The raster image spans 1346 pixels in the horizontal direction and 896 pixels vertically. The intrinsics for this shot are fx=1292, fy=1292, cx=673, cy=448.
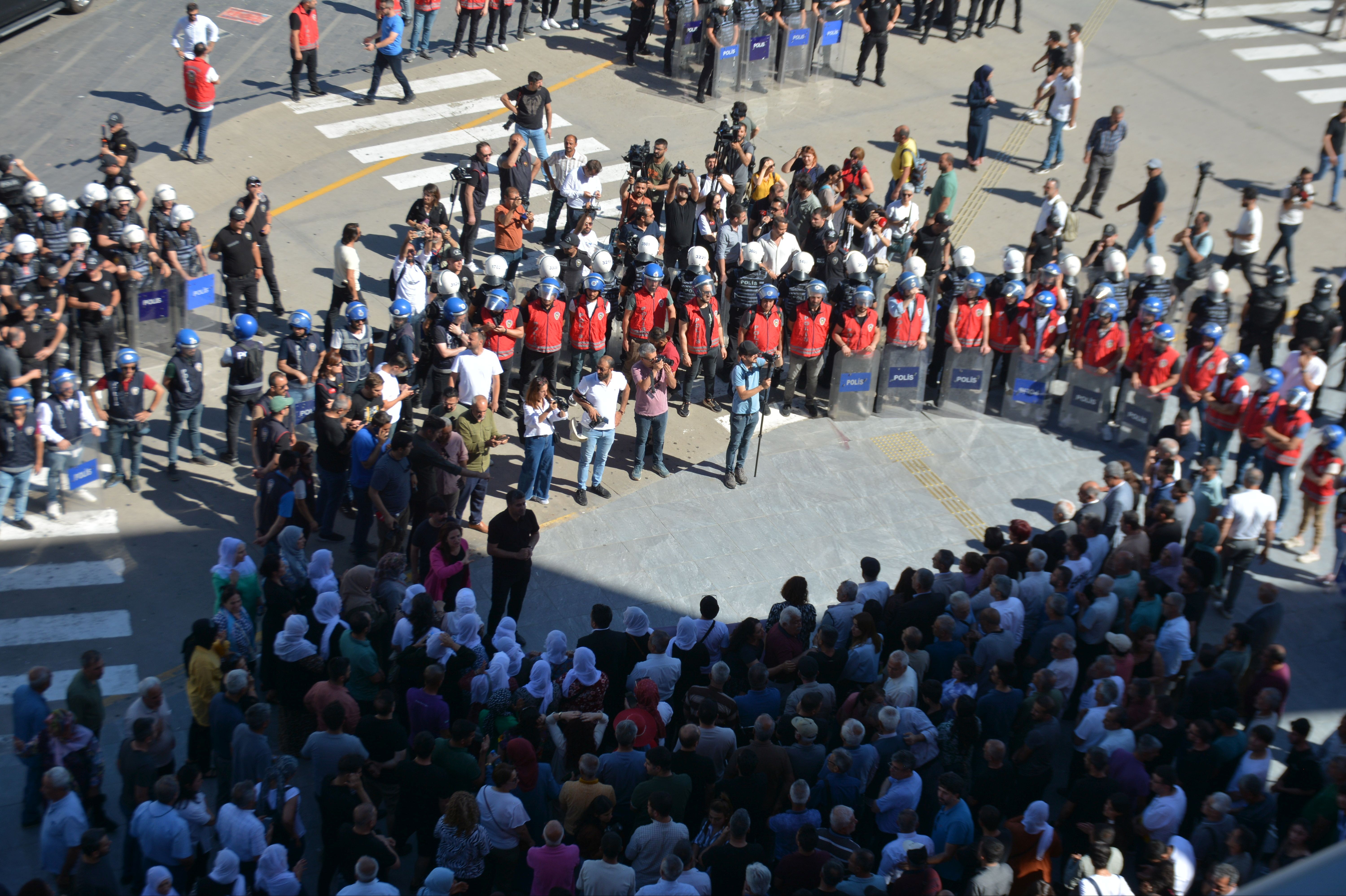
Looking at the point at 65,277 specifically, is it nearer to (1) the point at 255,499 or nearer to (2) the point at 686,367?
(1) the point at 255,499

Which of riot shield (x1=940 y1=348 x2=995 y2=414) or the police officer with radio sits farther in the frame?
riot shield (x1=940 y1=348 x2=995 y2=414)

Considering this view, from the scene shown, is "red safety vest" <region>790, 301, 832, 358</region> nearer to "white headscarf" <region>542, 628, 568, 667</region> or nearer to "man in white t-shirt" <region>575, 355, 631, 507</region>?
"man in white t-shirt" <region>575, 355, 631, 507</region>

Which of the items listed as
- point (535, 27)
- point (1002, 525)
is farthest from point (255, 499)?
point (535, 27)

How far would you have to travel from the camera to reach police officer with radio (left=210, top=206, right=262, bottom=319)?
15359 millimetres

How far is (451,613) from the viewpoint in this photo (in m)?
10.4

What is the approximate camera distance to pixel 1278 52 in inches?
1047

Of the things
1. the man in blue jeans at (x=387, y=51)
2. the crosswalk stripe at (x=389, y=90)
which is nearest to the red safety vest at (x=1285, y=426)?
the man in blue jeans at (x=387, y=51)

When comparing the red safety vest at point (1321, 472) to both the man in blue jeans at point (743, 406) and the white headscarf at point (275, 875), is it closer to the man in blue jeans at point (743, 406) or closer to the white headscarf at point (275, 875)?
the man in blue jeans at point (743, 406)

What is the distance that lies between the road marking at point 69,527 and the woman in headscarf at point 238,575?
315cm

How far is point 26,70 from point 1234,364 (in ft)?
63.2

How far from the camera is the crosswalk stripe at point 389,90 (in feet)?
70.1

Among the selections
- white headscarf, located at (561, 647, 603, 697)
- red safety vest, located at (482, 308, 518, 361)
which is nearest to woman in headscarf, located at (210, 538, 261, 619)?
white headscarf, located at (561, 647, 603, 697)

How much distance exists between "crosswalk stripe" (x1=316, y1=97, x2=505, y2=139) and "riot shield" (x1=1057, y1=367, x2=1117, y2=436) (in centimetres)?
1104

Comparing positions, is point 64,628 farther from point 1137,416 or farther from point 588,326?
point 1137,416
